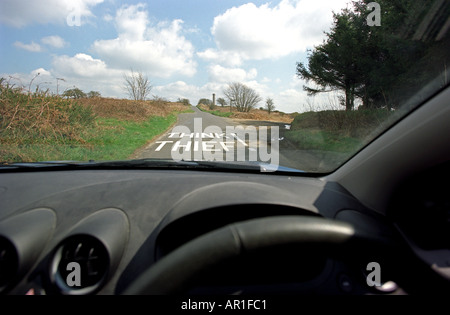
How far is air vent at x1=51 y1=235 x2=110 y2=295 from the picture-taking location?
1.22 metres

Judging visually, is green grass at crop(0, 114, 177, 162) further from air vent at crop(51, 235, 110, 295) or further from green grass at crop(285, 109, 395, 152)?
green grass at crop(285, 109, 395, 152)

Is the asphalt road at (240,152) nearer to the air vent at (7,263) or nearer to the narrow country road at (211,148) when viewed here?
the narrow country road at (211,148)

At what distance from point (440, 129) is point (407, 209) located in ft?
1.71

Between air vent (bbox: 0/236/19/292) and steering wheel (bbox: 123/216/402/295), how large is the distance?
93 centimetres

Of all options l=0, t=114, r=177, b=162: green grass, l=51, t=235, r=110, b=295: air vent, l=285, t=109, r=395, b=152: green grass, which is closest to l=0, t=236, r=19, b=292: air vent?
l=51, t=235, r=110, b=295: air vent

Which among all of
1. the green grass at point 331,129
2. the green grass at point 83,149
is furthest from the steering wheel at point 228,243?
the green grass at point 83,149

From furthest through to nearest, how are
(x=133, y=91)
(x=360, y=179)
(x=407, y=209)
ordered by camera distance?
1. (x=133, y=91)
2. (x=360, y=179)
3. (x=407, y=209)

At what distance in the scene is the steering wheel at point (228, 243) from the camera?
834 millimetres

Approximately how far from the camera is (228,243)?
870 millimetres

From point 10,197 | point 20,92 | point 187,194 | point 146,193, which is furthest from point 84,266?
point 20,92

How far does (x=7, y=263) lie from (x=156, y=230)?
83 cm

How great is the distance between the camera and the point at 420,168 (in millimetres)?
1437

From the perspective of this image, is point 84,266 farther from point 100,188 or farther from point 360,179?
→ point 360,179

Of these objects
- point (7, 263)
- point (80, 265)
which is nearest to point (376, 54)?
point (80, 265)
